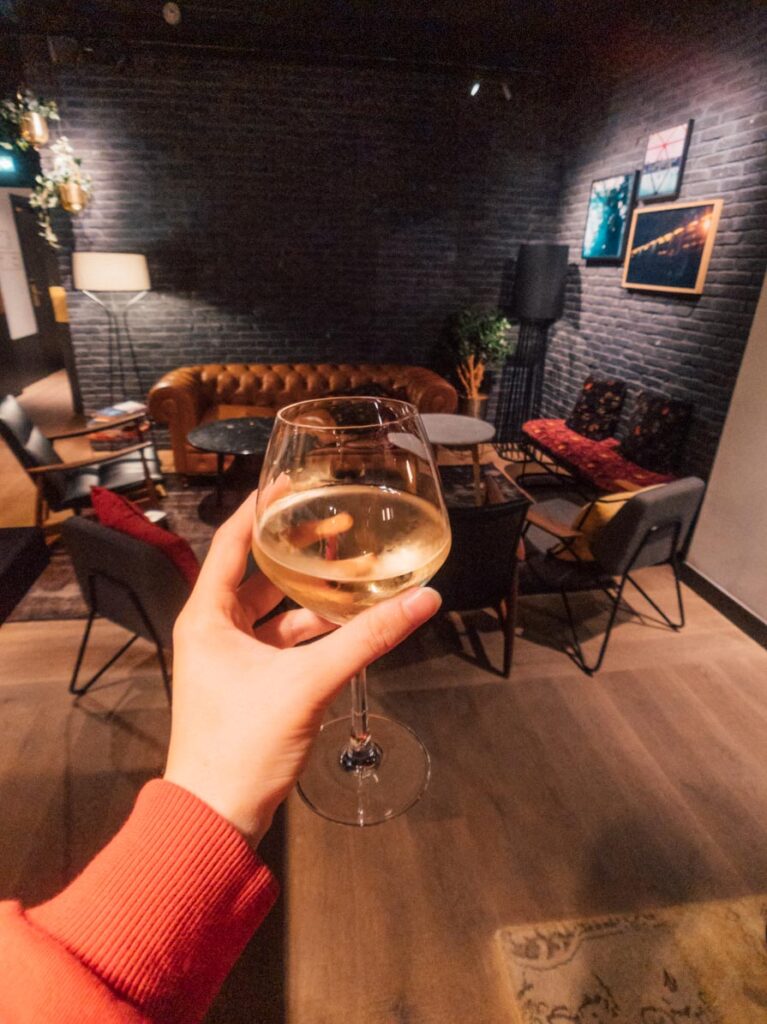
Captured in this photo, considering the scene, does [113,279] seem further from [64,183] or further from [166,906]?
[166,906]

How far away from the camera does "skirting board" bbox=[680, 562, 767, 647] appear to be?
8.36 feet

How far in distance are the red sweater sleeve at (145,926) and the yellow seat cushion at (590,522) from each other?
1.95 metres

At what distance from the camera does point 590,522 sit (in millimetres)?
2201

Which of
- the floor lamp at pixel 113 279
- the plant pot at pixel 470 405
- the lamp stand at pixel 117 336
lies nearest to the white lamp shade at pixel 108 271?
the floor lamp at pixel 113 279

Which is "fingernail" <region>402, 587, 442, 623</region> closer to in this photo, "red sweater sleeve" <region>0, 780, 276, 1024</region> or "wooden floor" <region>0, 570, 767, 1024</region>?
"red sweater sleeve" <region>0, 780, 276, 1024</region>

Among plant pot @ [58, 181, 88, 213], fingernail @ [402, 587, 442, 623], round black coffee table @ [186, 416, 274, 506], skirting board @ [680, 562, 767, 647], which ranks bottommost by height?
skirting board @ [680, 562, 767, 647]

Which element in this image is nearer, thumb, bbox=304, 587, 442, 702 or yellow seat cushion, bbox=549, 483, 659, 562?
thumb, bbox=304, 587, 442, 702

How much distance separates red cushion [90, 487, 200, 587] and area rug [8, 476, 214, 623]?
122cm

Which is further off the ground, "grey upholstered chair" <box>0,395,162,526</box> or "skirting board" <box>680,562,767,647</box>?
"grey upholstered chair" <box>0,395,162,526</box>

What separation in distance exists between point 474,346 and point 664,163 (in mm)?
2035

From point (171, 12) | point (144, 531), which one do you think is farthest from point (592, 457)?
point (171, 12)

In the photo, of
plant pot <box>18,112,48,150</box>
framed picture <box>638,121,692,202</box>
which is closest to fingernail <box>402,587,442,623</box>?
framed picture <box>638,121,692,202</box>

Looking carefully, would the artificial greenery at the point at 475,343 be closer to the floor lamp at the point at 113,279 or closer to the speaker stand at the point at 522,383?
the speaker stand at the point at 522,383

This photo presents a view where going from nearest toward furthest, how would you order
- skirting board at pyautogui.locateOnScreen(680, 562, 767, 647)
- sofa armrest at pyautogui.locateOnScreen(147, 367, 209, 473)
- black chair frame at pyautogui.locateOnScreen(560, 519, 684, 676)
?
black chair frame at pyautogui.locateOnScreen(560, 519, 684, 676) < skirting board at pyautogui.locateOnScreen(680, 562, 767, 647) < sofa armrest at pyautogui.locateOnScreen(147, 367, 209, 473)
